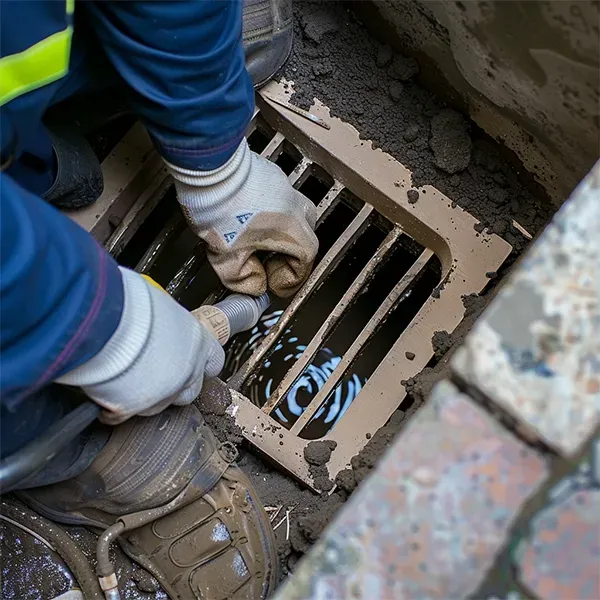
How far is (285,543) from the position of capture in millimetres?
1331

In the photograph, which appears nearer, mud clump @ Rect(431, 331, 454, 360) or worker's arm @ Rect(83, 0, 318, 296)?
worker's arm @ Rect(83, 0, 318, 296)

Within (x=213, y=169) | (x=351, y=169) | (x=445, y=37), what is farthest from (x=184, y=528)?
(x=445, y=37)

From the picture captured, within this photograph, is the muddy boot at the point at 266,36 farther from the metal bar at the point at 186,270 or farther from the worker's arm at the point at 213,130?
the metal bar at the point at 186,270

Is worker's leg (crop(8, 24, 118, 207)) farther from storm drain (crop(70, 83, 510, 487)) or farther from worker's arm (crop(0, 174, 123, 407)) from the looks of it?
worker's arm (crop(0, 174, 123, 407))

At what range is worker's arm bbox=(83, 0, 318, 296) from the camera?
104 cm

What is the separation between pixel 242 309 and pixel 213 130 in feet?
1.25

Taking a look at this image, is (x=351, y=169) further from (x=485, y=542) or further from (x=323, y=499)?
(x=485, y=542)

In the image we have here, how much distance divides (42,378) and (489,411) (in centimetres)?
55

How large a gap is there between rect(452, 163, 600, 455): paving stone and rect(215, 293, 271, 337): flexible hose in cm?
71

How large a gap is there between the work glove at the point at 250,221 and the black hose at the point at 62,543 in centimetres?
55

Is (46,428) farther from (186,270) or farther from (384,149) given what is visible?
(384,149)

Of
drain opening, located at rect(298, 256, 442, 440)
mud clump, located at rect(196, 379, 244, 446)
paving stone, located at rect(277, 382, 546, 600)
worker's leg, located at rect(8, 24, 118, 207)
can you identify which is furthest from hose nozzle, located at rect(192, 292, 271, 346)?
paving stone, located at rect(277, 382, 546, 600)

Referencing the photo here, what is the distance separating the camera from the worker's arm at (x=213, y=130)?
104 centimetres

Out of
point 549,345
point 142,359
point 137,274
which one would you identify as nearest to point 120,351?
point 142,359
